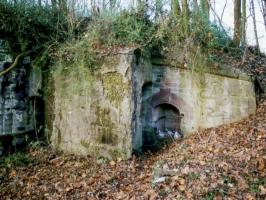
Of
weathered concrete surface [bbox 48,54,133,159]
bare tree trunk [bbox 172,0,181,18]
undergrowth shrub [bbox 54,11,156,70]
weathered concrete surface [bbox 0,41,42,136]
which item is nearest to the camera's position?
weathered concrete surface [bbox 48,54,133,159]

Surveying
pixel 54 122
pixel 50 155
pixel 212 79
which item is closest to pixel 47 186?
pixel 50 155

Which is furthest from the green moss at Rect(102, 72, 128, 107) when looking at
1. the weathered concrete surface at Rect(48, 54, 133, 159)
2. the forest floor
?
the forest floor

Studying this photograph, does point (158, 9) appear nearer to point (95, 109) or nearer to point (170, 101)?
point (170, 101)

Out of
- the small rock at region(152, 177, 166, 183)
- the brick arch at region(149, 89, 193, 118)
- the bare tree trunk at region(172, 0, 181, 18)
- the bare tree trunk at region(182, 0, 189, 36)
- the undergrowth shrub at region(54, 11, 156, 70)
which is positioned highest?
the bare tree trunk at region(172, 0, 181, 18)

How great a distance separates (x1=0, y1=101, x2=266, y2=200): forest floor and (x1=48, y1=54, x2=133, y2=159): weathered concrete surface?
0.36m

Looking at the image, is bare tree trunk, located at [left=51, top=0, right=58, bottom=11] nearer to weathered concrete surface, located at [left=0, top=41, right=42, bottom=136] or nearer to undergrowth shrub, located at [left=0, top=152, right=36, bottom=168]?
weathered concrete surface, located at [left=0, top=41, right=42, bottom=136]

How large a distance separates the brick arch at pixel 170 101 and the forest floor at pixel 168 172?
73cm

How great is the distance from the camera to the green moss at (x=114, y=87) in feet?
25.7

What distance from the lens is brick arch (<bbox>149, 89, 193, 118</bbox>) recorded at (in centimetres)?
891

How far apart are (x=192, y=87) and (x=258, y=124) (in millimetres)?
1916

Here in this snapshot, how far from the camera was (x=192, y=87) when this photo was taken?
347 inches

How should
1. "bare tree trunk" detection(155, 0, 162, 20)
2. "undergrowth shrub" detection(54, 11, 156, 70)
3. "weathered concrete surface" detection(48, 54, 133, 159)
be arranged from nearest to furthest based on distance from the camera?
"weathered concrete surface" detection(48, 54, 133, 159) → "undergrowth shrub" detection(54, 11, 156, 70) → "bare tree trunk" detection(155, 0, 162, 20)

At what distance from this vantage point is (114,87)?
794 centimetres

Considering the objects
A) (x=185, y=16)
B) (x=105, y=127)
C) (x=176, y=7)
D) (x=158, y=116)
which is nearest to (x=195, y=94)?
(x=158, y=116)
